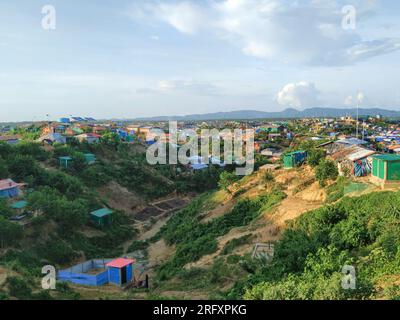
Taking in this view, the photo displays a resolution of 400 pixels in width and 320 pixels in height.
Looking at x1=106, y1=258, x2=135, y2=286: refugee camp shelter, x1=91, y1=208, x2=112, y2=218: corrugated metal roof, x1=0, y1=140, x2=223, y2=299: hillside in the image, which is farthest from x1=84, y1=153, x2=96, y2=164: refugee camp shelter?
x1=106, y1=258, x2=135, y2=286: refugee camp shelter

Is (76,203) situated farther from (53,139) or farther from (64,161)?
(53,139)

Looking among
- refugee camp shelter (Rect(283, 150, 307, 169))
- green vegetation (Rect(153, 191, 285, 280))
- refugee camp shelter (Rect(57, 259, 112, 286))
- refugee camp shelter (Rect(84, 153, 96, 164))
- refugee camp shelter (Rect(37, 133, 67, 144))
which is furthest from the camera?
refugee camp shelter (Rect(37, 133, 67, 144))

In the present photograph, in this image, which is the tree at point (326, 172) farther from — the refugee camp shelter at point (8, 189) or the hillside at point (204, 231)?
the refugee camp shelter at point (8, 189)

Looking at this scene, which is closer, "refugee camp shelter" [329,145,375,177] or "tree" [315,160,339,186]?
"refugee camp shelter" [329,145,375,177]

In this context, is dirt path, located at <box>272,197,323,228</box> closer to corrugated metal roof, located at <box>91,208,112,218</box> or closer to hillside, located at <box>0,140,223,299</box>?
hillside, located at <box>0,140,223,299</box>
